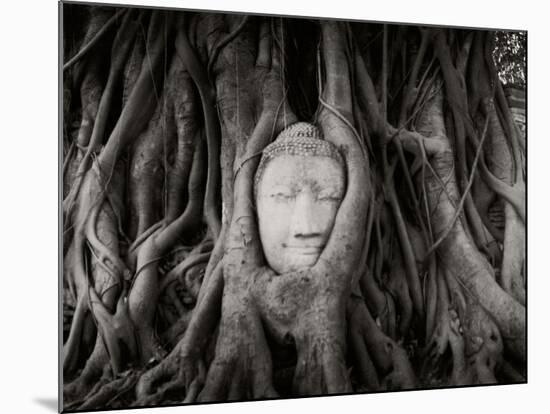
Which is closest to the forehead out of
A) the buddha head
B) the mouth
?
the buddha head

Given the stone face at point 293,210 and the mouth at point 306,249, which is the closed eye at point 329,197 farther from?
the mouth at point 306,249

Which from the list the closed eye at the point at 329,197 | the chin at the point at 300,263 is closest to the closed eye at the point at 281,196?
the closed eye at the point at 329,197

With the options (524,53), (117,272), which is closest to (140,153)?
(117,272)

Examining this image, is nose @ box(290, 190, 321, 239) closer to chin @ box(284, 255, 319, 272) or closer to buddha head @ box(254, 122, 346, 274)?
buddha head @ box(254, 122, 346, 274)

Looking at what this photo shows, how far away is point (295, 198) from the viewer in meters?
5.50

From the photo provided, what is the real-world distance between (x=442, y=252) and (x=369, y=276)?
19.0 inches

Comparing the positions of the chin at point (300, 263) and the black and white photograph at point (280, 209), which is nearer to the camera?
the black and white photograph at point (280, 209)

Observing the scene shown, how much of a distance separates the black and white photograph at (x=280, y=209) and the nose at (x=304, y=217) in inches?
0.4

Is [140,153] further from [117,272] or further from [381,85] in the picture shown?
[381,85]

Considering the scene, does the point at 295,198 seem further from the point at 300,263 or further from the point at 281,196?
the point at 300,263

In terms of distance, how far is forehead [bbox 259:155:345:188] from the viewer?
5.47 m

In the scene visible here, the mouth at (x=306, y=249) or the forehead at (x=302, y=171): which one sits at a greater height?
the forehead at (x=302, y=171)

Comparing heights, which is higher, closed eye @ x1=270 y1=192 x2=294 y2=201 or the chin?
closed eye @ x1=270 y1=192 x2=294 y2=201

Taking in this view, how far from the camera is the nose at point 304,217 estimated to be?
5.49 m
